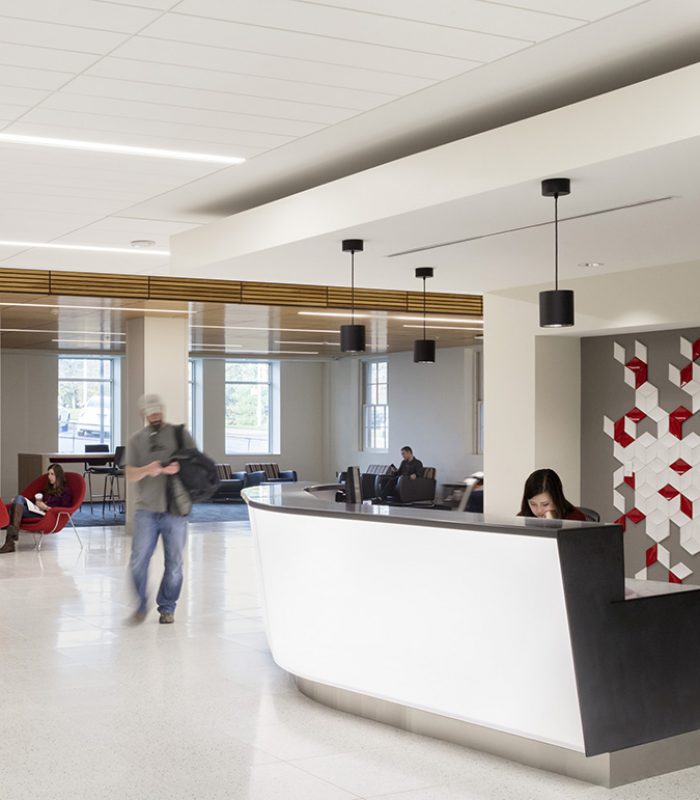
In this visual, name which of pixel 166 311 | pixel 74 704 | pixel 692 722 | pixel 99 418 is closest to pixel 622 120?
pixel 692 722

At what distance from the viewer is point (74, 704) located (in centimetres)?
594

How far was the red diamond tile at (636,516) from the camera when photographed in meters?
8.59

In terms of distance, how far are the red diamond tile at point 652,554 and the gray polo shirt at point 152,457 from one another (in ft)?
12.0

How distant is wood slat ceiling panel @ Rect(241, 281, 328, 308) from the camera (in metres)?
12.6

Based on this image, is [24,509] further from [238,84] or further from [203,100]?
[238,84]

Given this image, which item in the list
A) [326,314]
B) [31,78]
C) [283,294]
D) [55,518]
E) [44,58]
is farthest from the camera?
[326,314]

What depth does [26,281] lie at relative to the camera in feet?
37.8

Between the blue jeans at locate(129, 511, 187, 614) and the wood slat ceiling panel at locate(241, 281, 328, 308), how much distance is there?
479cm

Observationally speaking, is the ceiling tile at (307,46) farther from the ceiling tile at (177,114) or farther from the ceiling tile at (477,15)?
the ceiling tile at (177,114)

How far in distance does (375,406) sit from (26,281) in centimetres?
1336

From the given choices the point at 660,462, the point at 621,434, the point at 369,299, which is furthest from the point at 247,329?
the point at 660,462

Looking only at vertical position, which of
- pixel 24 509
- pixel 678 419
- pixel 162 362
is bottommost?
pixel 24 509

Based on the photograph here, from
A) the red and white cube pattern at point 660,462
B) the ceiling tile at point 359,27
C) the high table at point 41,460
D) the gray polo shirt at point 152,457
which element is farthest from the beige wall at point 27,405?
the ceiling tile at point 359,27

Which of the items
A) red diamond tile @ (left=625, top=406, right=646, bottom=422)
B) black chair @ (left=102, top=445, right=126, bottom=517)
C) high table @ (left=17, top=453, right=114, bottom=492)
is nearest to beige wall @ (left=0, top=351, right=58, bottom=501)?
high table @ (left=17, top=453, right=114, bottom=492)
